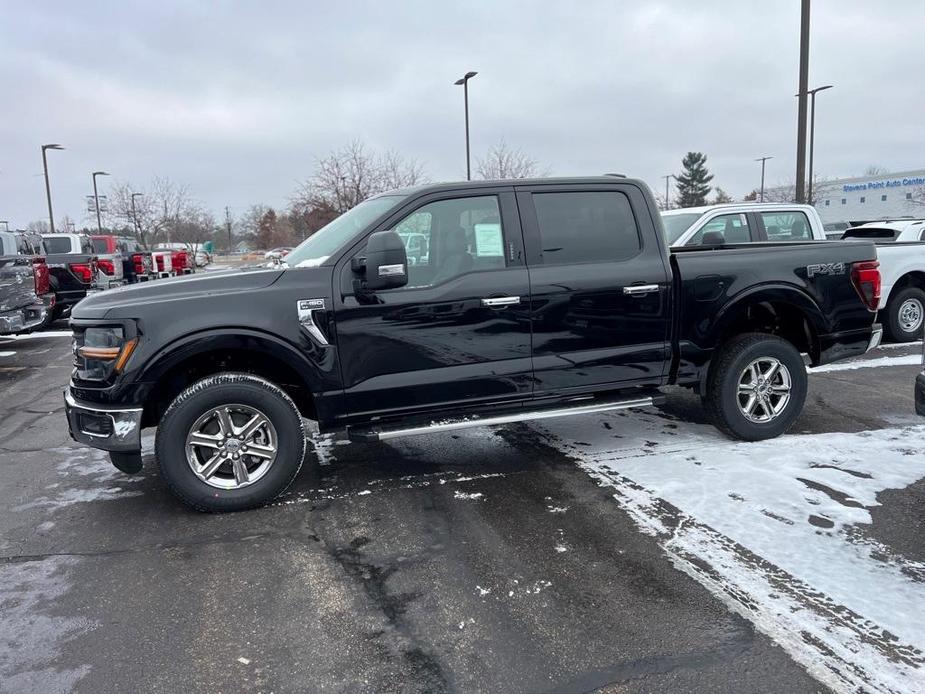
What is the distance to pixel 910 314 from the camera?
9867 millimetres

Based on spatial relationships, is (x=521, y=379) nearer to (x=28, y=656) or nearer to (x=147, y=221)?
(x=28, y=656)

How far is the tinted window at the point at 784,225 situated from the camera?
853 cm

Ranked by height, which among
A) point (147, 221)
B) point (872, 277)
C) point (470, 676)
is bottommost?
point (470, 676)

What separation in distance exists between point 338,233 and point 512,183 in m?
1.25

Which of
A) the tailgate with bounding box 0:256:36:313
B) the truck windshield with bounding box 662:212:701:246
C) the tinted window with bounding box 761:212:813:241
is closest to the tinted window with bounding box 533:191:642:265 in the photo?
the truck windshield with bounding box 662:212:701:246

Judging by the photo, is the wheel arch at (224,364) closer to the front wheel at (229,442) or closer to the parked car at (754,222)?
the front wheel at (229,442)

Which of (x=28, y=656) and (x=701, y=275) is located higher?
(x=701, y=275)

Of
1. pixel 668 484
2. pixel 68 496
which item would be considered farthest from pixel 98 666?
pixel 668 484

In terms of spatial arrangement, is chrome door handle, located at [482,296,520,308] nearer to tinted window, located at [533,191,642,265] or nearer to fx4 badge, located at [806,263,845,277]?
tinted window, located at [533,191,642,265]

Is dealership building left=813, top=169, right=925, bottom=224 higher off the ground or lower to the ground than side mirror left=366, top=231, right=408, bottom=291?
higher

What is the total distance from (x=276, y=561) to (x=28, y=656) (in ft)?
3.76

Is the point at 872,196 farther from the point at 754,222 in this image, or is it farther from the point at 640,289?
the point at 640,289

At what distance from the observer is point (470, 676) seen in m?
2.68

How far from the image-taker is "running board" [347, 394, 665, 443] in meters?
4.39
